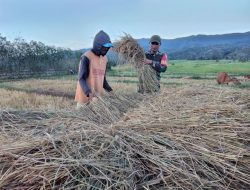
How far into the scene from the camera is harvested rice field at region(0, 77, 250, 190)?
6.60 ft

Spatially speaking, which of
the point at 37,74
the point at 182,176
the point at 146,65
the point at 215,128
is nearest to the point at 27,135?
the point at 182,176

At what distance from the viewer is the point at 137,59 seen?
6.59m

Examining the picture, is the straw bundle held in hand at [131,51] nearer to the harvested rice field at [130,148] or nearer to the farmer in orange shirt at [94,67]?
the farmer in orange shirt at [94,67]

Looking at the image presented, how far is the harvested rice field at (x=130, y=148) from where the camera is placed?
2.01 meters

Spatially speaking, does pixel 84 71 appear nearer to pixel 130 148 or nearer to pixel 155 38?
pixel 155 38

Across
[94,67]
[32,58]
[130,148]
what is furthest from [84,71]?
[32,58]

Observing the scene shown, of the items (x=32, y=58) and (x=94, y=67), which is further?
(x=32, y=58)

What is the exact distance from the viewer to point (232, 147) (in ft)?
8.54

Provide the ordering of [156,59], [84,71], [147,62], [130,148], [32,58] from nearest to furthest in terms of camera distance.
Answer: [130,148]
[84,71]
[147,62]
[156,59]
[32,58]

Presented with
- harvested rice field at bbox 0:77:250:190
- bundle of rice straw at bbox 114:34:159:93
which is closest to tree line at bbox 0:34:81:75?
bundle of rice straw at bbox 114:34:159:93

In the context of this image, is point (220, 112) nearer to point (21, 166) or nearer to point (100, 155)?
point (100, 155)

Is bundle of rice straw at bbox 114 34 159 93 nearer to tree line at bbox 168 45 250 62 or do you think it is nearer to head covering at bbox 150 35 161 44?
head covering at bbox 150 35 161 44

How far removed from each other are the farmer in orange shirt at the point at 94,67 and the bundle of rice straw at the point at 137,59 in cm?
117

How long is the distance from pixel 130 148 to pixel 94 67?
2.82 meters
